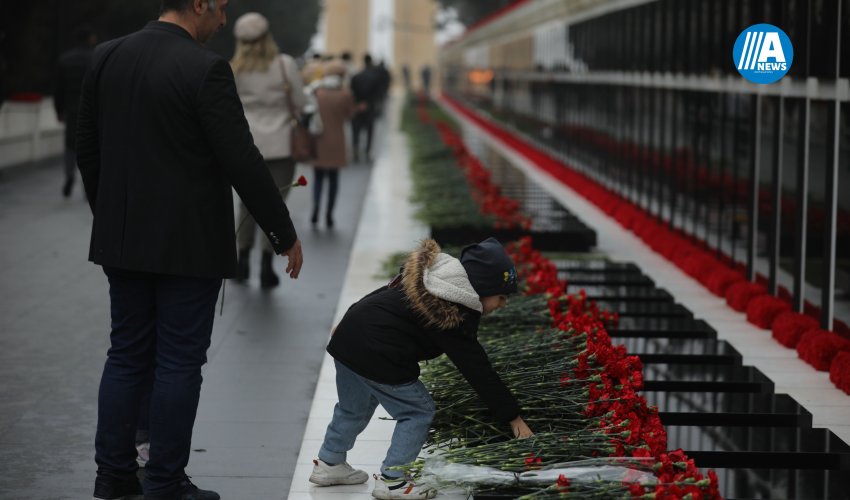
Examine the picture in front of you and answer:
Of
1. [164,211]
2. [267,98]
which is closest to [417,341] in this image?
[164,211]

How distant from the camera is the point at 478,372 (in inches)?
198

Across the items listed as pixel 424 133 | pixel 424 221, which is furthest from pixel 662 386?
pixel 424 133

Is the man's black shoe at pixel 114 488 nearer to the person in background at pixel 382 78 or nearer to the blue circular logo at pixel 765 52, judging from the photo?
→ the blue circular logo at pixel 765 52

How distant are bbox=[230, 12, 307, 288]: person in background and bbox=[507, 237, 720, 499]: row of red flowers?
344cm

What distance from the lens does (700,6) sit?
39.3 ft

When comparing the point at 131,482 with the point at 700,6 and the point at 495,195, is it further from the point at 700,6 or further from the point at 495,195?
the point at 495,195

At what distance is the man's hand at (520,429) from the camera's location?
16.6 ft

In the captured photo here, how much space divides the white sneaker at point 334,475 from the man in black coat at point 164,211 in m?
0.47

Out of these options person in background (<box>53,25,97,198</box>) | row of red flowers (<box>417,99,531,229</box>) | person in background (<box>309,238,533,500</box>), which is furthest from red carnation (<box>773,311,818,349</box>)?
person in background (<box>53,25,97,198</box>)

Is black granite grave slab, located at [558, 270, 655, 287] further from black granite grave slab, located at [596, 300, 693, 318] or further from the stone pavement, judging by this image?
the stone pavement

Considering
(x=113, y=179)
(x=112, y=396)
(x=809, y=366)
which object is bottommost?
(x=809, y=366)

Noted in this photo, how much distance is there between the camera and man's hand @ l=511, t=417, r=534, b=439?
506 cm

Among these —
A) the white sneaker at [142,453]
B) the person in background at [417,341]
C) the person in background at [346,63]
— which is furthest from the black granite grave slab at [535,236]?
the person in background at [417,341]

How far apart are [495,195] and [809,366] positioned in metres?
6.35
